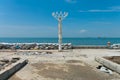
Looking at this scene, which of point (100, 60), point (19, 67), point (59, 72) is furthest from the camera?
point (100, 60)

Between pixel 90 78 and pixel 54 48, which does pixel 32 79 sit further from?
pixel 54 48

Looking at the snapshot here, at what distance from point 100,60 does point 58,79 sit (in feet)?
14.7

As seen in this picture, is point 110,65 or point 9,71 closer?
point 9,71

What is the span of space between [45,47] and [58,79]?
13.5 metres

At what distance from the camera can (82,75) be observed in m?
8.73

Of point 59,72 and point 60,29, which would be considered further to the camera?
point 60,29

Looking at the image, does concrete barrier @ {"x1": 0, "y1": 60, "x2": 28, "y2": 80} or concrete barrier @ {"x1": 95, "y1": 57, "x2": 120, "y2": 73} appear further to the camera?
concrete barrier @ {"x1": 95, "y1": 57, "x2": 120, "y2": 73}

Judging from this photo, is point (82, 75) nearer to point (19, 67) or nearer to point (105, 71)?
point (105, 71)

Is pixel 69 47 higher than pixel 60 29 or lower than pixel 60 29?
lower

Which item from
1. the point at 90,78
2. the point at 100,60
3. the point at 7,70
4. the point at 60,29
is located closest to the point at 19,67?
the point at 7,70

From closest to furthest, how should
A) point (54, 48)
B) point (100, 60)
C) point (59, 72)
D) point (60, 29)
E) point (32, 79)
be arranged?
point (32, 79)
point (59, 72)
point (100, 60)
point (60, 29)
point (54, 48)

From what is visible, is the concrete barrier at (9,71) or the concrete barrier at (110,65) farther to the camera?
the concrete barrier at (110,65)

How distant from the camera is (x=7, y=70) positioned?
8.30 metres

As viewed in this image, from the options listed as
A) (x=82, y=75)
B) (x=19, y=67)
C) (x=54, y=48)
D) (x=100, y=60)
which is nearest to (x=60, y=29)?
(x=54, y=48)
